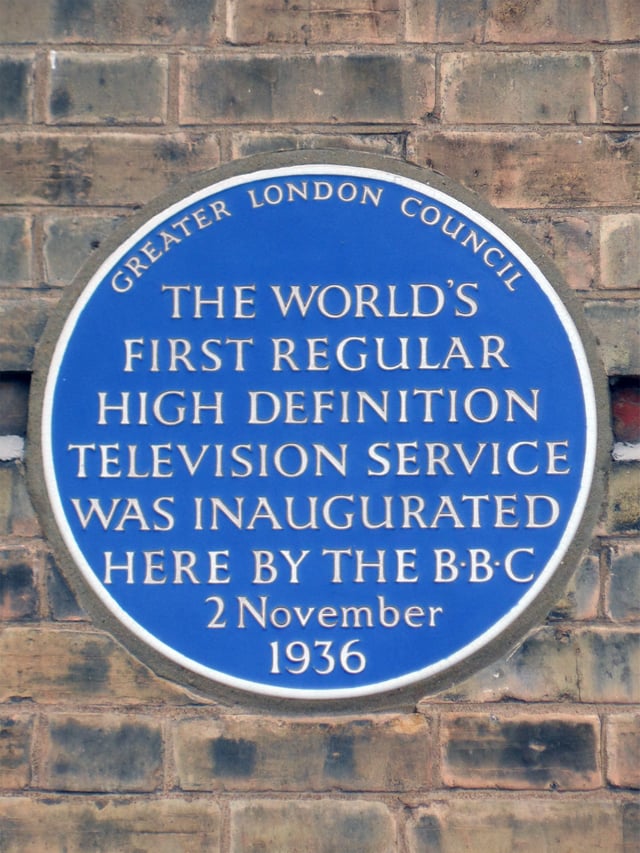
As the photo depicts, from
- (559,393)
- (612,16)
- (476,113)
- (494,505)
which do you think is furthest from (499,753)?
(612,16)

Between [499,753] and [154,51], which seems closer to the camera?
[499,753]

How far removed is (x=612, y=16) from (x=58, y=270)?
1.26 m

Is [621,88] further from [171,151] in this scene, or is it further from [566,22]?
[171,151]

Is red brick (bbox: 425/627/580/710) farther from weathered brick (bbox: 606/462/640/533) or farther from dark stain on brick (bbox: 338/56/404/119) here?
dark stain on brick (bbox: 338/56/404/119)

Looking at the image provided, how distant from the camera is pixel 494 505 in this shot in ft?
7.02

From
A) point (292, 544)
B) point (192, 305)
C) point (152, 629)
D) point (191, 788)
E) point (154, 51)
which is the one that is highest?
point (154, 51)

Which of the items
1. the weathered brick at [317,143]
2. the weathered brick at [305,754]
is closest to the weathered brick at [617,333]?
the weathered brick at [317,143]

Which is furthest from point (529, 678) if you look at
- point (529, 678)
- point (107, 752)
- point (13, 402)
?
point (13, 402)

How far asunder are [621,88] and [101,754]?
1.71 meters

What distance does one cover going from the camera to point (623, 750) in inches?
83.4

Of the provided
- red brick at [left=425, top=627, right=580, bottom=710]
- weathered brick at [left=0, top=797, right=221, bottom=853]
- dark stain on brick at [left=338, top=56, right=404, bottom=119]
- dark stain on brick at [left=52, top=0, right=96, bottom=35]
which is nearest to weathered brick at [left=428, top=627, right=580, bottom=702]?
red brick at [left=425, top=627, right=580, bottom=710]

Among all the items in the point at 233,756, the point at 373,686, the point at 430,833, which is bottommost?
the point at 430,833

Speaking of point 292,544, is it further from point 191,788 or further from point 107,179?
point 107,179

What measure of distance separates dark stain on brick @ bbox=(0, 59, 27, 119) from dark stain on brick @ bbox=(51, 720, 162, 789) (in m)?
1.26
